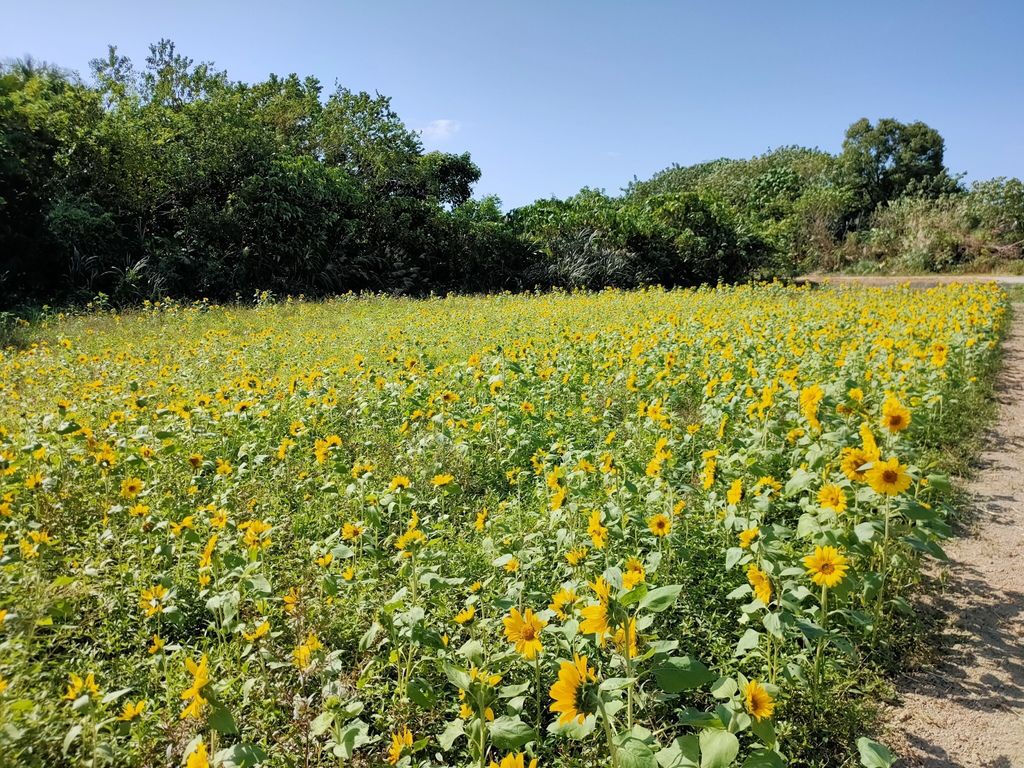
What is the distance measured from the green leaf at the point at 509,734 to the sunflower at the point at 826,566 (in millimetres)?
930

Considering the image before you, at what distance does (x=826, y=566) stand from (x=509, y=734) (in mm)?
1039

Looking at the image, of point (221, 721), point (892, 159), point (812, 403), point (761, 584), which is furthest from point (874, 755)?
point (892, 159)

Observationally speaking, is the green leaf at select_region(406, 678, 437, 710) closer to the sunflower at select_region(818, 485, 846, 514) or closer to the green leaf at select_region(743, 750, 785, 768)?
the green leaf at select_region(743, 750, 785, 768)

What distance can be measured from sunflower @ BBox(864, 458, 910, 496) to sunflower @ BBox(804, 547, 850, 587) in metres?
0.26

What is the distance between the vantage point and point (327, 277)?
13953 millimetres

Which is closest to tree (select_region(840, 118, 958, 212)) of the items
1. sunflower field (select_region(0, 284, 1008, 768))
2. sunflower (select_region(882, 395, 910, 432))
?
sunflower field (select_region(0, 284, 1008, 768))

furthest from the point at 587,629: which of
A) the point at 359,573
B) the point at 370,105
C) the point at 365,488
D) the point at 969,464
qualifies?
the point at 370,105

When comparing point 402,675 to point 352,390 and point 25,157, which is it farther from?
point 25,157

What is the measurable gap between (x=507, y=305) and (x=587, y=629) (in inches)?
390

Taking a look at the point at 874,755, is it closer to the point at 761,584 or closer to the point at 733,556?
the point at 761,584

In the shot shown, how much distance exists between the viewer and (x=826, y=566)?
1778 millimetres

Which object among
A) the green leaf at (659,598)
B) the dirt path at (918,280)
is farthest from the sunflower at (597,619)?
the dirt path at (918,280)

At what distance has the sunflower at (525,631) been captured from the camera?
145cm

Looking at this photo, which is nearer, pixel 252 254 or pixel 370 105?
pixel 252 254
